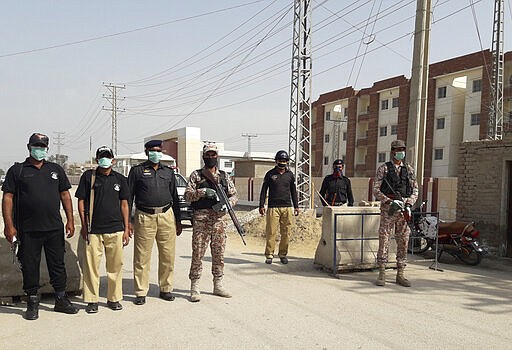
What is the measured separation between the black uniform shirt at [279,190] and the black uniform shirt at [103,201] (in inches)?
121

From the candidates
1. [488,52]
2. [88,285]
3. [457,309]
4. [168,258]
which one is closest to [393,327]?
[457,309]

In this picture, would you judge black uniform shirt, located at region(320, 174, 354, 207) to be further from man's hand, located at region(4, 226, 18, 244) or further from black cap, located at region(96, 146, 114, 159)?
man's hand, located at region(4, 226, 18, 244)

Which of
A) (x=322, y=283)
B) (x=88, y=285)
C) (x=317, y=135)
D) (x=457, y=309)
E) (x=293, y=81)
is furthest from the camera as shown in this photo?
(x=317, y=135)

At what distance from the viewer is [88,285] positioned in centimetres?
478

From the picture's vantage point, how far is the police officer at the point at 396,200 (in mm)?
6242

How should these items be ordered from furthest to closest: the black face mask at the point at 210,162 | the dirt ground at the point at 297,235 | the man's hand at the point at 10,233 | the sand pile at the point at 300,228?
the sand pile at the point at 300,228
the dirt ground at the point at 297,235
the black face mask at the point at 210,162
the man's hand at the point at 10,233

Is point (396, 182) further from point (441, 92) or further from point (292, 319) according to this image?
point (441, 92)

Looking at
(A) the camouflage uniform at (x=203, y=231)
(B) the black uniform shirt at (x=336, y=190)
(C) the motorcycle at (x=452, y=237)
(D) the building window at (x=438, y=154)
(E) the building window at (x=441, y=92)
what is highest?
(E) the building window at (x=441, y=92)

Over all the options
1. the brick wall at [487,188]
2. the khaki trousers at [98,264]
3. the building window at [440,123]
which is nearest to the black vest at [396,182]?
the brick wall at [487,188]

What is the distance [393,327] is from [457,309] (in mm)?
1216

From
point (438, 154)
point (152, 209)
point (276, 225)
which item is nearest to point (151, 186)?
point (152, 209)

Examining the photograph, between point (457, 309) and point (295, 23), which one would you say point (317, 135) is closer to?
point (295, 23)

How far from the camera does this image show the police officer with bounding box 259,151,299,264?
7.55m

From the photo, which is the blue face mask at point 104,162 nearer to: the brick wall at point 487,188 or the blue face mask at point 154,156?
the blue face mask at point 154,156
